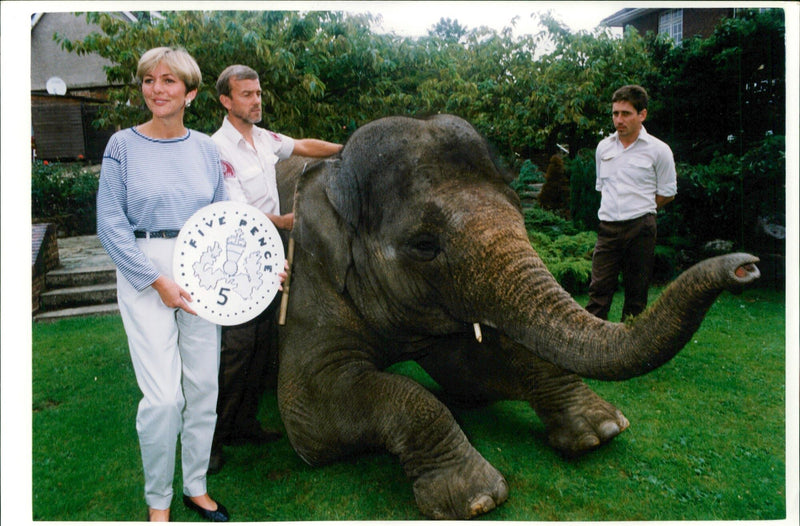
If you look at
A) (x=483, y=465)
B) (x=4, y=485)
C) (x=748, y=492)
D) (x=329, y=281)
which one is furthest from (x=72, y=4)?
(x=748, y=492)

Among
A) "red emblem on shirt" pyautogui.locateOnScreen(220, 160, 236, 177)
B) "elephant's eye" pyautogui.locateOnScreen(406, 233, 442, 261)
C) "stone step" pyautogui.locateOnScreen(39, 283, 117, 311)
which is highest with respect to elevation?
"red emblem on shirt" pyautogui.locateOnScreen(220, 160, 236, 177)

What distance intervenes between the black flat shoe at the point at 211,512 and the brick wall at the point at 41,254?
150 cm

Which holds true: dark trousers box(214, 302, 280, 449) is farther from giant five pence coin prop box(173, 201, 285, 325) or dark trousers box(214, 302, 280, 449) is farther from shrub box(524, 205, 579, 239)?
shrub box(524, 205, 579, 239)

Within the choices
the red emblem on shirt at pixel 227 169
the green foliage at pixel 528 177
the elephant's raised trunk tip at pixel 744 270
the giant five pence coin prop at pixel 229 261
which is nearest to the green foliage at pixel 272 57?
the red emblem on shirt at pixel 227 169

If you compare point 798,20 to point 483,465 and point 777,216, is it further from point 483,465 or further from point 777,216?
point 483,465

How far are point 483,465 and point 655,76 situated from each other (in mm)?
2740

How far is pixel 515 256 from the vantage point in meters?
2.52

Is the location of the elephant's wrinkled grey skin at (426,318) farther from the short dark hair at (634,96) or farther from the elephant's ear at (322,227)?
the short dark hair at (634,96)

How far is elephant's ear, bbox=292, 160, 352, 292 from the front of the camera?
306cm

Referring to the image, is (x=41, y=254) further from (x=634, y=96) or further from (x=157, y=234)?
(x=634, y=96)

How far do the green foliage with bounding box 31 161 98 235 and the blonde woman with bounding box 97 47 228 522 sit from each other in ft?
3.64

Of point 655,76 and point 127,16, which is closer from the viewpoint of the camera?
point 127,16

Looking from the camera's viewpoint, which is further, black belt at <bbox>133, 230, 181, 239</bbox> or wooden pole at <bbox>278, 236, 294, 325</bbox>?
wooden pole at <bbox>278, 236, 294, 325</bbox>

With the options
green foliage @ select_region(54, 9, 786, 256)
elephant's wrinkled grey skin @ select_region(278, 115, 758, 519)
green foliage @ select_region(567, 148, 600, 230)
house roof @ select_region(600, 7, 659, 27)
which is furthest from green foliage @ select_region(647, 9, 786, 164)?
elephant's wrinkled grey skin @ select_region(278, 115, 758, 519)
